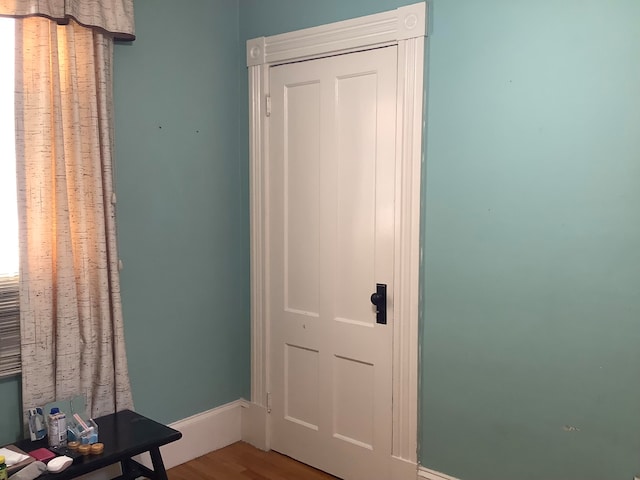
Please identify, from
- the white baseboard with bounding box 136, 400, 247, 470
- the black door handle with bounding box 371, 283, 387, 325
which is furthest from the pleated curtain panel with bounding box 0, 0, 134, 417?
the black door handle with bounding box 371, 283, 387, 325

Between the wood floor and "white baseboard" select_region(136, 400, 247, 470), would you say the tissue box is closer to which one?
"white baseboard" select_region(136, 400, 247, 470)

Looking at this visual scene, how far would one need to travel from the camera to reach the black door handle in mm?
2795

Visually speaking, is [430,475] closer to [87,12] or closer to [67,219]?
[67,219]

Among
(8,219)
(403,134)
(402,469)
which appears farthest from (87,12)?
(402,469)

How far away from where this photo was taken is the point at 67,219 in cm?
252

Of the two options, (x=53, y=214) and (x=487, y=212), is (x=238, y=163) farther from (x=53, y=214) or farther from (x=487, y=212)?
(x=487, y=212)

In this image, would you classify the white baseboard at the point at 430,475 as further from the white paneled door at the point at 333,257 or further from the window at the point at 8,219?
the window at the point at 8,219

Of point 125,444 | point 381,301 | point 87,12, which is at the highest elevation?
point 87,12

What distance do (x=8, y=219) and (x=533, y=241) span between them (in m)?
2.04

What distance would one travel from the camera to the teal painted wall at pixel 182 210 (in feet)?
9.50

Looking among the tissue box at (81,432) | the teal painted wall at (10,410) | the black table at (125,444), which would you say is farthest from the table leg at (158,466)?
the teal painted wall at (10,410)

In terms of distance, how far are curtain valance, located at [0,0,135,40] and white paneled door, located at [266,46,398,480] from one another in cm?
78

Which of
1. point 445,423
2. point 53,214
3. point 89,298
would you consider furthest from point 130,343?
point 445,423

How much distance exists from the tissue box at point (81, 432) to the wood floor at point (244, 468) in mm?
759
